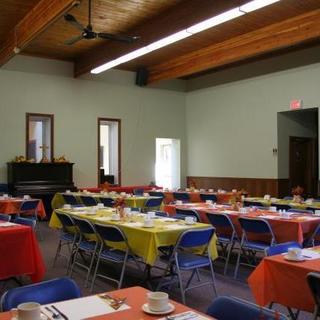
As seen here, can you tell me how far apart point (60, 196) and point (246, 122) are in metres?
5.52

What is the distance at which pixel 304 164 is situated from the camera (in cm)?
1209

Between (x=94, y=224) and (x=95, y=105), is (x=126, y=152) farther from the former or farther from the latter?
(x=94, y=224)

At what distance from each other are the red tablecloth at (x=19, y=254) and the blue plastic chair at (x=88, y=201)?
451 cm

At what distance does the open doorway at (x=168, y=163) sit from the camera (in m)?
14.2

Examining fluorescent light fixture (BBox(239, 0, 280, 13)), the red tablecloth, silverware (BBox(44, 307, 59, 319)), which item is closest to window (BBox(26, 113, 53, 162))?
fluorescent light fixture (BBox(239, 0, 280, 13))

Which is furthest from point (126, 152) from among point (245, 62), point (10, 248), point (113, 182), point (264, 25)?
point (10, 248)

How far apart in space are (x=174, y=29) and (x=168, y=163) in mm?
7136

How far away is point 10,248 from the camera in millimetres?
4531

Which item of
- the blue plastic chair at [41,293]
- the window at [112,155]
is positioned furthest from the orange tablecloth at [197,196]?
the blue plastic chair at [41,293]

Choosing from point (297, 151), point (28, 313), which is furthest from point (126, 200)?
point (28, 313)

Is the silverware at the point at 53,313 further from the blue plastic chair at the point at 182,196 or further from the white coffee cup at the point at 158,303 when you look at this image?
the blue plastic chair at the point at 182,196

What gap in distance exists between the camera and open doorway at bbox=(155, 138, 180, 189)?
46.6ft

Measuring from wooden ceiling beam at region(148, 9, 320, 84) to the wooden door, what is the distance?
2.99 m

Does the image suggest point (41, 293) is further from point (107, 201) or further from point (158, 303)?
point (107, 201)
